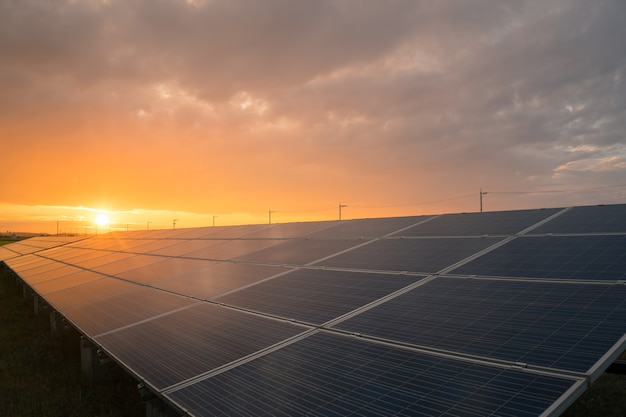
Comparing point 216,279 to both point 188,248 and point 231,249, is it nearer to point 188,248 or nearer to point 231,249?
point 231,249

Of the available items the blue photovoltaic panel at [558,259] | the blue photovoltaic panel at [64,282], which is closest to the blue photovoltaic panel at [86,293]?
the blue photovoltaic panel at [64,282]

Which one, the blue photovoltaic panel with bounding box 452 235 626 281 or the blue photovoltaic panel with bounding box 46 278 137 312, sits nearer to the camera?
the blue photovoltaic panel with bounding box 452 235 626 281

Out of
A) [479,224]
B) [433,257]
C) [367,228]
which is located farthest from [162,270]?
[479,224]

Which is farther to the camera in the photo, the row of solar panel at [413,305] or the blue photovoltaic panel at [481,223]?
the blue photovoltaic panel at [481,223]

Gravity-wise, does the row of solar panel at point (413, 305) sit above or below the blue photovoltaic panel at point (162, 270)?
above

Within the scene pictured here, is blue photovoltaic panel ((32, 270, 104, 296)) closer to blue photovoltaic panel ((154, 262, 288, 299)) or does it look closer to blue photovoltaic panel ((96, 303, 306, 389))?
blue photovoltaic panel ((154, 262, 288, 299))

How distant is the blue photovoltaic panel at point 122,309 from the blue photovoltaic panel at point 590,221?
11264 millimetres

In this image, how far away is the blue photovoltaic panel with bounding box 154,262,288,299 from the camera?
13320mm

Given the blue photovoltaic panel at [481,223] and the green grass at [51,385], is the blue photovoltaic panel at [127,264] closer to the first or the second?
the green grass at [51,385]

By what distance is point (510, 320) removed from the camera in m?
7.11

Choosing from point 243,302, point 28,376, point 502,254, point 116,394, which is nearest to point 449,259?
point 502,254

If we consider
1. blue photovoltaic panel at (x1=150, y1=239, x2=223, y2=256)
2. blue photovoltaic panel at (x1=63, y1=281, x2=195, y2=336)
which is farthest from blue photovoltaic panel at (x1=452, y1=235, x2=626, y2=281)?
blue photovoltaic panel at (x1=150, y1=239, x2=223, y2=256)

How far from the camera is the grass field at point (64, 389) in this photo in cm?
1209

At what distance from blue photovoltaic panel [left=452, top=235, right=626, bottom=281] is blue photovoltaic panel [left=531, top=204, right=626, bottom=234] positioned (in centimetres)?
90
